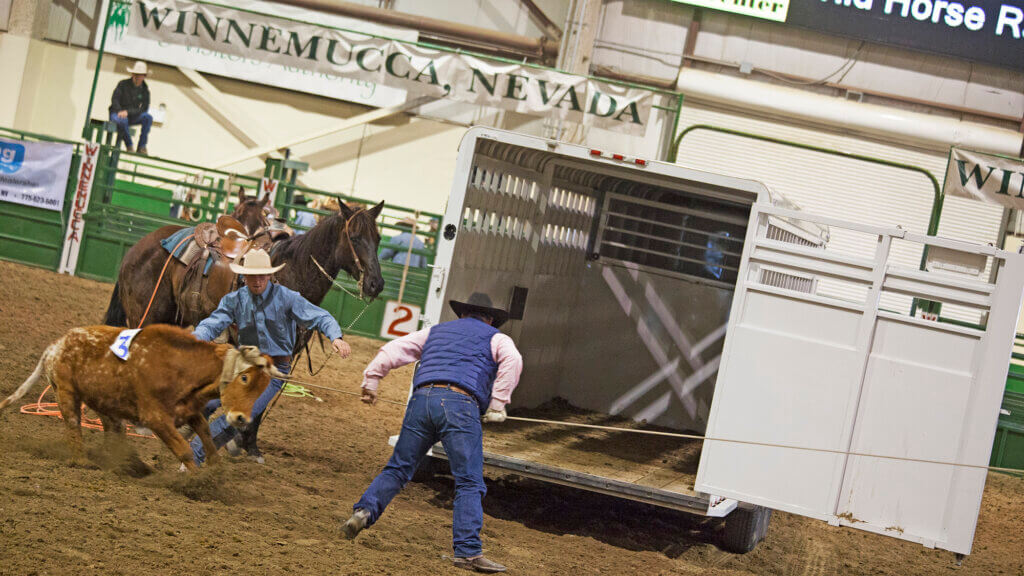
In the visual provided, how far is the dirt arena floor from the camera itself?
479 cm

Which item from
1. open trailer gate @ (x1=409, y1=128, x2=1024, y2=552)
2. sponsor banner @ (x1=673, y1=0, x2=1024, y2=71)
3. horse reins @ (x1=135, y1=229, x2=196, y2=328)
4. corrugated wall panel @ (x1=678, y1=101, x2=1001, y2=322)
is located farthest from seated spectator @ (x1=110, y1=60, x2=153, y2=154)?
sponsor banner @ (x1=673, y1=0, x2=1024, y2=71)

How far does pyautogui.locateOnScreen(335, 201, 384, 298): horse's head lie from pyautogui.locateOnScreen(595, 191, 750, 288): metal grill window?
323 cm

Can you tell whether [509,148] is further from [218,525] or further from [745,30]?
[745,30]

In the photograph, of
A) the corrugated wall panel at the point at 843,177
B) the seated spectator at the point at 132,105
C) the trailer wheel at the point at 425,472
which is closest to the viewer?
the trailer wheel at the point at 425,472

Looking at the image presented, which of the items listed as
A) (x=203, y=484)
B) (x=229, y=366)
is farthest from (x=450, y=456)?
(x=203, y=484)

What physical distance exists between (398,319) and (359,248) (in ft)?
21.3

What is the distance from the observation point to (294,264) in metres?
7.82

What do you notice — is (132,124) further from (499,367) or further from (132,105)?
(499,367)

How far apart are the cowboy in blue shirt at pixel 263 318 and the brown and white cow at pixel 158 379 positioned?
44cm

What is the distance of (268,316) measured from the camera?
641cm

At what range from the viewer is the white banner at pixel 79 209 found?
14375mm

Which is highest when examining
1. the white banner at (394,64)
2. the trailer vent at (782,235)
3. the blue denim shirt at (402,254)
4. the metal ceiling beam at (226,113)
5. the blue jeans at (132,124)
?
the white banner at (394,64)

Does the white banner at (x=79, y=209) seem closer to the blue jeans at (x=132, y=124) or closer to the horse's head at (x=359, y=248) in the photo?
the blue jeans at (x=132, y=124)

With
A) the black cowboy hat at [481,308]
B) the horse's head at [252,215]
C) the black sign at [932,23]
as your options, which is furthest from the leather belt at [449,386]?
the black sign at [932,23]
